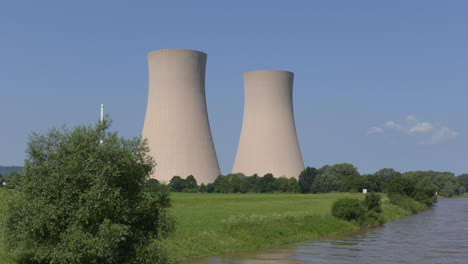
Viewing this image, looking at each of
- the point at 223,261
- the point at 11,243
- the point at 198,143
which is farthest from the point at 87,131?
the point at 198,143

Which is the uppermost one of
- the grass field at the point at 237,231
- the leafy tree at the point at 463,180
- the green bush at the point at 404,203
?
the leafy tree at the point at 463,180

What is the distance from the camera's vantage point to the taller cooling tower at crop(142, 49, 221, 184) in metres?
43.0

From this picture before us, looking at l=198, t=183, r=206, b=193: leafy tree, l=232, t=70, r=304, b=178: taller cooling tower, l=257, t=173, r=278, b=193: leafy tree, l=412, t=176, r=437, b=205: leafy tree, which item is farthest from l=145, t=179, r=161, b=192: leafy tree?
l=257, t=173, r=278, b=193: leafy tree

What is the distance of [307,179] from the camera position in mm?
59656

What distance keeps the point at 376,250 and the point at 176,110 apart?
25.5m

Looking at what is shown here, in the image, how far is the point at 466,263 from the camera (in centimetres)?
1752

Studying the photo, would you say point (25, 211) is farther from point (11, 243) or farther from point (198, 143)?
point (198, 143)

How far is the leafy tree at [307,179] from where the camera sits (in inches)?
2278

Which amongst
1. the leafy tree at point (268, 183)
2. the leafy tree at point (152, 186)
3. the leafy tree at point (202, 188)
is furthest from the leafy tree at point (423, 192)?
the leafy tree at point (152, 186)

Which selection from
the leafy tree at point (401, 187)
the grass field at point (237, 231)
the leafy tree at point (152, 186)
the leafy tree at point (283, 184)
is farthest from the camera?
the leafy tree at point (283, 184)

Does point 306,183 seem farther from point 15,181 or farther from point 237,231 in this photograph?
point 15,181

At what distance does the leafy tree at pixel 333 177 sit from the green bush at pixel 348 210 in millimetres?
32202

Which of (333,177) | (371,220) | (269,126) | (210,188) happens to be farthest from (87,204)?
(333,177)

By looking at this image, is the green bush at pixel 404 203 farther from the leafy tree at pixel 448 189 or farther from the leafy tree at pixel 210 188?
the leafy tree at pixel 448 189
